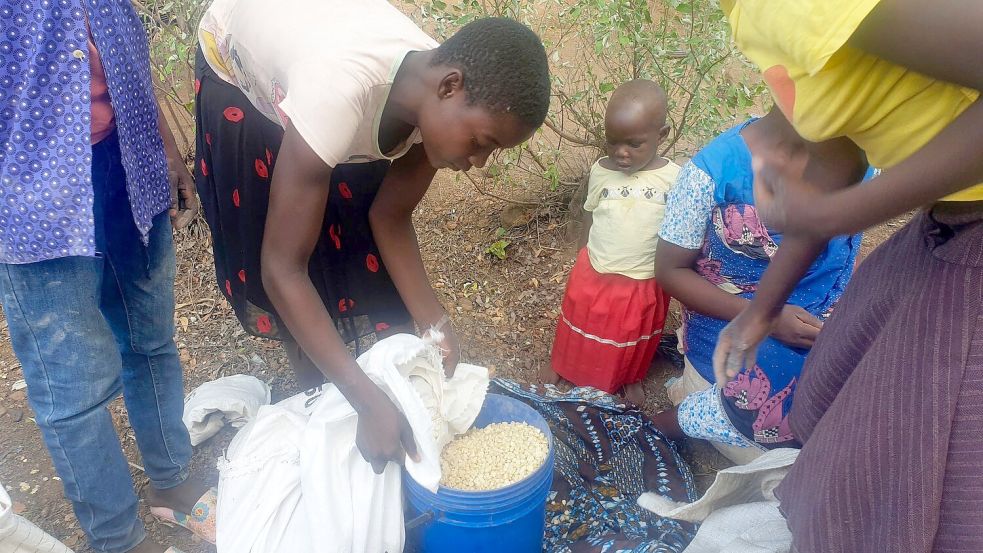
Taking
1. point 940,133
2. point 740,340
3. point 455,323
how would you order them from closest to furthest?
point 940,133 < point 740,340 < point 455,323

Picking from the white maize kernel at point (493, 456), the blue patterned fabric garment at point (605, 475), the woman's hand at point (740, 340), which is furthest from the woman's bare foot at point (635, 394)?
the woman's hand at point (740, 340)

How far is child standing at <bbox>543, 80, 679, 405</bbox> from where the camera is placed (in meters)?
2.51

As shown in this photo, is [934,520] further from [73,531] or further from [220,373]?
[220,373]

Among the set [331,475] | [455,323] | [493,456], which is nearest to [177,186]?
[331,475]

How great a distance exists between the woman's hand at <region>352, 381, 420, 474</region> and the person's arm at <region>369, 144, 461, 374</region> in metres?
0.35

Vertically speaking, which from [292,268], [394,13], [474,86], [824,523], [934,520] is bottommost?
[824,523]

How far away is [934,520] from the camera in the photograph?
1.02 metres

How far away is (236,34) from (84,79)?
405 mm

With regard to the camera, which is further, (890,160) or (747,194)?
(747,194)

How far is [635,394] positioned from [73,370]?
1981 mm

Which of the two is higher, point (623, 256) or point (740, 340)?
point (740, 340)

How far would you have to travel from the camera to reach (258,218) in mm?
1876

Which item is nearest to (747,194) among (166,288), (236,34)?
(236,34)

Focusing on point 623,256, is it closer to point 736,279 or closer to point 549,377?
point 736,279
